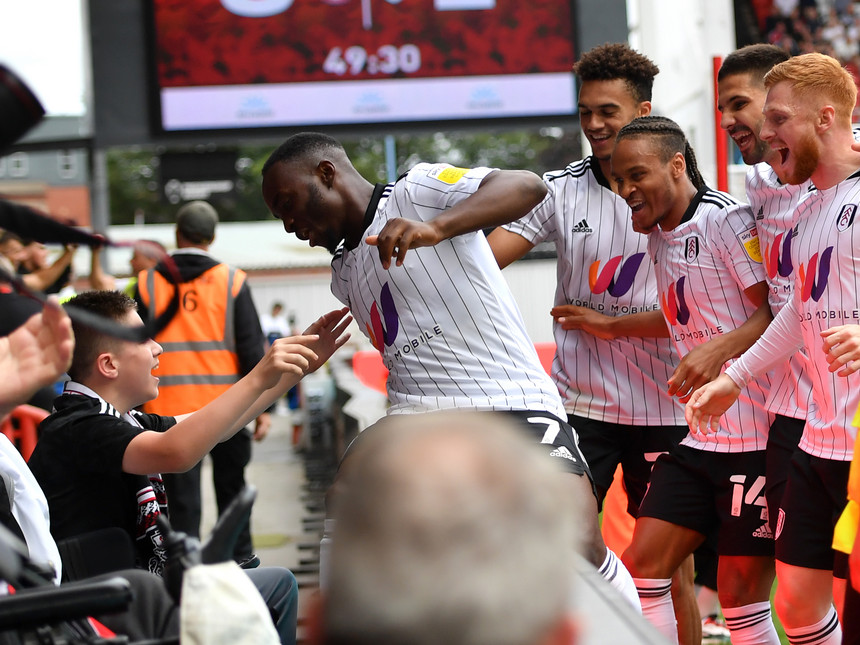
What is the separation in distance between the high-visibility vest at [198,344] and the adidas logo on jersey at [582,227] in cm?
A: 258

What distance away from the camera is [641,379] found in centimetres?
406

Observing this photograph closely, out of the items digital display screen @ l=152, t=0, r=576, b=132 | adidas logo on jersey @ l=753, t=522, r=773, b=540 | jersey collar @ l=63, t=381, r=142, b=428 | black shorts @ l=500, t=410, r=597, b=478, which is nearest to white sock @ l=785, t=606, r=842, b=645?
adidas logo on jersey @ l=753, t=522, r=773, b=540

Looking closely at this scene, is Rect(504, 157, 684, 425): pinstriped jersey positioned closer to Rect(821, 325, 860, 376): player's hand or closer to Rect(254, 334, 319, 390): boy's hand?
Rect(821, 325, 860, 376): player's hand

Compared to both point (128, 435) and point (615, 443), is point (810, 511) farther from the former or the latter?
point (128, 435)

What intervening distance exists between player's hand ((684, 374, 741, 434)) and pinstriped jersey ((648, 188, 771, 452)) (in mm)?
288

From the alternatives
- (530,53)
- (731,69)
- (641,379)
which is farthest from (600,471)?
(530,53)

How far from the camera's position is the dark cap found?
6121 mm

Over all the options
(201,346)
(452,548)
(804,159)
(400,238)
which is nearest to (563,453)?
(400,238)

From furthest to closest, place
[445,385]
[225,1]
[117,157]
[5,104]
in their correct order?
[117,157]
[225,1]
[445,385]
[5,104]

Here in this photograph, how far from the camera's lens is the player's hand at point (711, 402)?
3.31m

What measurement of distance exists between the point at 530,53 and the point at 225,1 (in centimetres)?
260

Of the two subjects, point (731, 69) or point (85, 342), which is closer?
point (85, 342)

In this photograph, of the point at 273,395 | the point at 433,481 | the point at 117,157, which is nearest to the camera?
the point at 433,481

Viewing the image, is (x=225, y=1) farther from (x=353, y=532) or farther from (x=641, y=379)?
(x=353, y=532)
